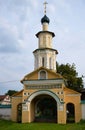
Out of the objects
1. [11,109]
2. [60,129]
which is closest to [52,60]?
[11,109]

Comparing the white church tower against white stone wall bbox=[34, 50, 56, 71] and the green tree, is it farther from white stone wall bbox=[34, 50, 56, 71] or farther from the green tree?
the green tree

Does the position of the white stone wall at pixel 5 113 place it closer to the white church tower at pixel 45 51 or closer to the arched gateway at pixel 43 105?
the arched gateway at pixel 43 105

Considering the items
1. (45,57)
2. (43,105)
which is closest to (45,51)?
(45,57)

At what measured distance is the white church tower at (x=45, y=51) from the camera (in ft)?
95.2

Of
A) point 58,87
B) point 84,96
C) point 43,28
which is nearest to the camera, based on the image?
point 58,87

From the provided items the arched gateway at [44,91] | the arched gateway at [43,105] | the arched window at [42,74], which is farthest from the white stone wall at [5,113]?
the arched window at [42,74]

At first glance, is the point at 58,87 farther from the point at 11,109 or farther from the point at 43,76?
the point at 11,109

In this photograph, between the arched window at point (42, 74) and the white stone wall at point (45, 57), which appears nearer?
the arched window at point (42, 74)

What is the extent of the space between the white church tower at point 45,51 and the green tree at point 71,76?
609 centimetres

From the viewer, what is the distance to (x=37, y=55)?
96.4 feet

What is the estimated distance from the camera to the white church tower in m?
29.0

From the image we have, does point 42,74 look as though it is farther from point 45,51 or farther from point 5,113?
point 5,113

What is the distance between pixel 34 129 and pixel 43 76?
27.2ft

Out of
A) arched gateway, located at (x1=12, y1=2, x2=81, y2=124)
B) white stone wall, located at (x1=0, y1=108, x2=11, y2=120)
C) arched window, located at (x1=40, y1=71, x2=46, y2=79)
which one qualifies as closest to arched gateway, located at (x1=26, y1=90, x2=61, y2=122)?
arched gateway, located at (x1=12, y1=2, x2=81, y2=124)
